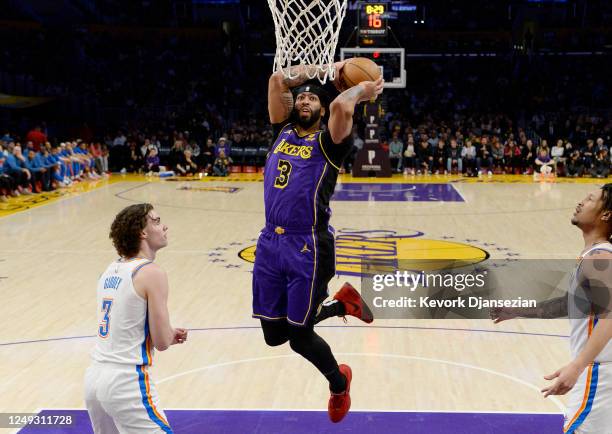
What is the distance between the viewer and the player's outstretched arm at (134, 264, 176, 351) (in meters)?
3.06

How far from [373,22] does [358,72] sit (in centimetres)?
1502

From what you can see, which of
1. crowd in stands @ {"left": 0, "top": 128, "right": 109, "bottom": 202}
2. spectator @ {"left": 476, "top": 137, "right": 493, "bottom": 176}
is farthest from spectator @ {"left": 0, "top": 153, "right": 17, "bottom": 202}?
spectator @ {"left": 476, "top": 137, "right": 493, "bottom": 176}

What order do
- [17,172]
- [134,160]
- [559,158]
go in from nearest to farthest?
1. [17,172]
2. [559,158]
3. [134,160]

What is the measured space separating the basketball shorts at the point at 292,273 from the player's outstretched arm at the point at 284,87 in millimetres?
678

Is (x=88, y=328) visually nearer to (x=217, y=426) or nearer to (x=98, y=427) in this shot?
(x=217, y=426)

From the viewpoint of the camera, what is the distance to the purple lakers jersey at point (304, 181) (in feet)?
13.2

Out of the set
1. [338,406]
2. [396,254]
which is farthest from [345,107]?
[396,254]

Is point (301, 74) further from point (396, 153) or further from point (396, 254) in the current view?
point (396, 153)

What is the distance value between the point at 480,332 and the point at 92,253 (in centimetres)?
540

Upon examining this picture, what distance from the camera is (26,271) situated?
862 cm

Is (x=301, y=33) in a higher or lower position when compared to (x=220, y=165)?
higher

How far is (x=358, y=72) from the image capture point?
4176mm

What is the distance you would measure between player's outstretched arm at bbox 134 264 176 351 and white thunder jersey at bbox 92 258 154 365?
0.11 ft

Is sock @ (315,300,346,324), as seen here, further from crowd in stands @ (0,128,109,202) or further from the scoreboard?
the scoreboard
